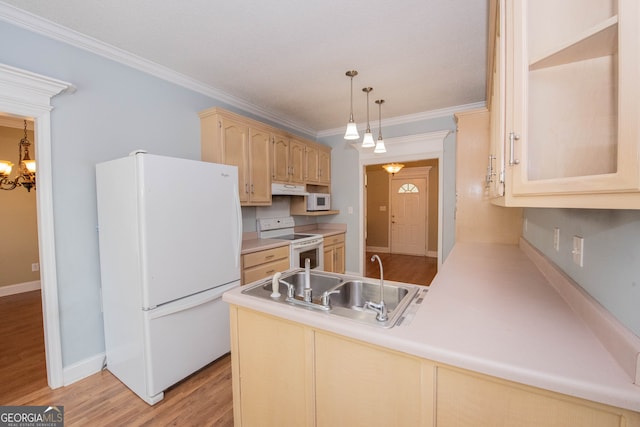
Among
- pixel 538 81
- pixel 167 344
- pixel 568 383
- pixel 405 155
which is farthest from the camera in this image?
pixel 405 155

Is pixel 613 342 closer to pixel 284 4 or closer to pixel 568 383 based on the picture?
pixel 568 383

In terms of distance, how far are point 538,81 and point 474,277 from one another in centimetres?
110

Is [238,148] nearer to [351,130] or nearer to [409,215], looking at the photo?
[351,130]

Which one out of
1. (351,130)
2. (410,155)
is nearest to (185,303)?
(351,130)

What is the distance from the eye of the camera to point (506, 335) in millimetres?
871

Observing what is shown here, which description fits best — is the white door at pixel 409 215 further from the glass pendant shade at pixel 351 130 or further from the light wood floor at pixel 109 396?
the light wood floor at pixel 109 396

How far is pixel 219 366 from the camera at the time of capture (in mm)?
2246

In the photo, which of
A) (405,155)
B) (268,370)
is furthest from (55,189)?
(405,155)

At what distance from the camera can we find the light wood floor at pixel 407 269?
4.84m

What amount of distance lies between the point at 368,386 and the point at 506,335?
0.50 metres

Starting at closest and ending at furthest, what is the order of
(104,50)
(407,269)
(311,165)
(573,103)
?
(573,103) < (104,50) < (311,165) < (407,269)

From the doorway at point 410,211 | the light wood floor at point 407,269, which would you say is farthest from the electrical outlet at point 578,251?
the doorway at point 410,211

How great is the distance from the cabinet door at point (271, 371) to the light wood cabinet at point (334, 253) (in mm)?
2679

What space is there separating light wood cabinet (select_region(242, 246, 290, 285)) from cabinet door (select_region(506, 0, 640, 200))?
2378 millimetres
